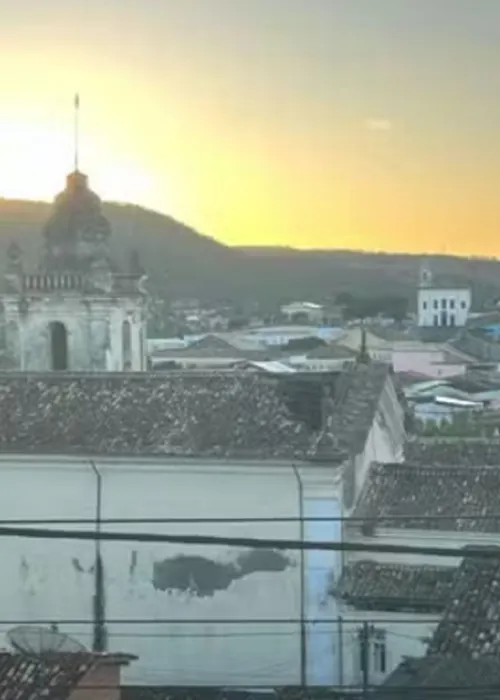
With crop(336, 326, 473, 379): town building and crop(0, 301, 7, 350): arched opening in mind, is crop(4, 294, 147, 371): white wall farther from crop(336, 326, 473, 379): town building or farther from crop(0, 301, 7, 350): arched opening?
crop(336, 326, 473, 379): town building

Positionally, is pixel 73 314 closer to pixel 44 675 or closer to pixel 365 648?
pixel 365 648

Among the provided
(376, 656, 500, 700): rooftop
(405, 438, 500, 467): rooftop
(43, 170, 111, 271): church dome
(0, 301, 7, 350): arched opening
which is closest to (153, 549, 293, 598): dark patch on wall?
(376, 656, 500, 700): rooftop

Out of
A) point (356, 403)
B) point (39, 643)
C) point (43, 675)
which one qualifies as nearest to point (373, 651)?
point (356, 403)

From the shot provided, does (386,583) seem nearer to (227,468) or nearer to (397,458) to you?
(227,468)

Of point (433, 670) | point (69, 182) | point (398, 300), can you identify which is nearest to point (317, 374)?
point (433, 670)

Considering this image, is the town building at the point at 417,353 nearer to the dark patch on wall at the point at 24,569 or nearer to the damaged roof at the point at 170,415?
the damaged roof at the point at 170,415

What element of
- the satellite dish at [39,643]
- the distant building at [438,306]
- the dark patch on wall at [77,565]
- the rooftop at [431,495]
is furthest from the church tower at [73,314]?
the distant building at [438,306]
